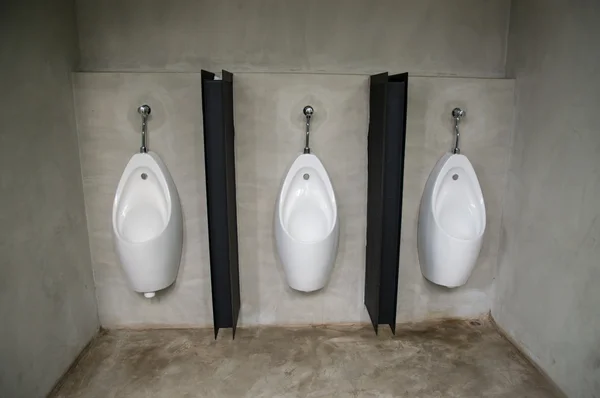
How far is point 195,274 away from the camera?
7.97 feet

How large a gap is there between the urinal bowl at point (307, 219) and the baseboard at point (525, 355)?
101 centimetres

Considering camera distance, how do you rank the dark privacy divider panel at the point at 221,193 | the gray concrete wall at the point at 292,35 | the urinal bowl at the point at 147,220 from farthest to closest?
the gray concrete wall at the point at 292,35
the urinal bowl at the point at 147,220
the dark privacy divider panel at the point at 221,193

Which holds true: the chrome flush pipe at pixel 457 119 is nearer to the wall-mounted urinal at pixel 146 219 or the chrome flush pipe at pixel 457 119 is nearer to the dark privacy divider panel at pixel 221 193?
the dark privacy divider panel at pixel 221 193

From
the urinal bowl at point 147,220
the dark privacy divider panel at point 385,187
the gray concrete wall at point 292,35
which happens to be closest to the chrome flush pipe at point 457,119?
the gray concrete wall at point 292,35

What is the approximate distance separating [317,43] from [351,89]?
1.03 feet

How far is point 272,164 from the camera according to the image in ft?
7.57

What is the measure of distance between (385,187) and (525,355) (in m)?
1.08

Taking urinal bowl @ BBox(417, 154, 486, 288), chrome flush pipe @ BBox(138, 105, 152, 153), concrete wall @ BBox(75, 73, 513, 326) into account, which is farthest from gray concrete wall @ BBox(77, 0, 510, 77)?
urinal bowl @ BBox(417, 154, 486, 288)

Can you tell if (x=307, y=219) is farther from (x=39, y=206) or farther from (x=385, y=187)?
(x=39, y=206)

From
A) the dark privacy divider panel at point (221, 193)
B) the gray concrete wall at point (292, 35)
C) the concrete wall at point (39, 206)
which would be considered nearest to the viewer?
the concrete wall at point (39, 206)

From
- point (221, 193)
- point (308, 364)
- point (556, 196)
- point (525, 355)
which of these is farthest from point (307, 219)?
point (525, 355)

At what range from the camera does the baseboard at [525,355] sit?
1.96 m

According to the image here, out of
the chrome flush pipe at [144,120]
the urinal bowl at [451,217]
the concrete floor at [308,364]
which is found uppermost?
the chrome flush pipe at [144,120]

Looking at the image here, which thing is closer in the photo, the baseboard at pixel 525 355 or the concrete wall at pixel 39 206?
the concrete wall at pixel 39 206
